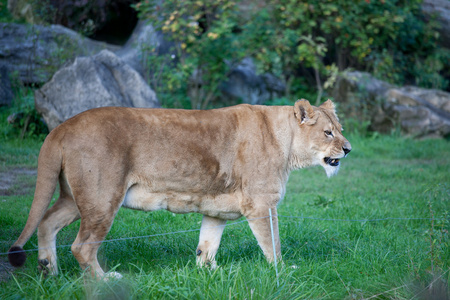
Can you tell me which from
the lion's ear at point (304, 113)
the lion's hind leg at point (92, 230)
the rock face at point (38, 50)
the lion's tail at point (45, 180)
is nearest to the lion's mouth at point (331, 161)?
the lion's ear at point (304, 113)

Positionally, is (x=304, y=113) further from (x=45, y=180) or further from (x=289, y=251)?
(x=45, y=180)

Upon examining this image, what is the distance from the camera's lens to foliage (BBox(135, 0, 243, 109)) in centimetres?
1148

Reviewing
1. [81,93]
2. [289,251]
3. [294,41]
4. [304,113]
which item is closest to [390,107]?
[294,41]

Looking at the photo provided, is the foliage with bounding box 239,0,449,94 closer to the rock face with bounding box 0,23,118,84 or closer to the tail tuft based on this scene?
the rock face with bounding box 0,23,118,84

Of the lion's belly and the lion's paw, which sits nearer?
the lion's paw

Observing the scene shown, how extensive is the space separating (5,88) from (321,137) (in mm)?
7742

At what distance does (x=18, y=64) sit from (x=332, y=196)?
739cm

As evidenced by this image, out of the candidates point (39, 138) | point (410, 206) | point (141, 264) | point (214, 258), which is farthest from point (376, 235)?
point (39, 138)

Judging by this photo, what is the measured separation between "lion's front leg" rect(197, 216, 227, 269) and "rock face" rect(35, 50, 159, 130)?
4.84 m

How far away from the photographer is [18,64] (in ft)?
36.8

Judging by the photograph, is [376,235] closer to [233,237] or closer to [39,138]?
[233,237]

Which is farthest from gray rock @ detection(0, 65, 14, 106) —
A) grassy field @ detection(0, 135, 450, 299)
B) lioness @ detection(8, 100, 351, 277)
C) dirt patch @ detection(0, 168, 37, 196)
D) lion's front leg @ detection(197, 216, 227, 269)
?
lion's front leg @ detection(197, 216, 227, 269)

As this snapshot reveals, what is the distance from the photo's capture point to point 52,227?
454 cm

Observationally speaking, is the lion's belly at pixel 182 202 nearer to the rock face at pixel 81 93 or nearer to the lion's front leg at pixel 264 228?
the lion's front leg at pixel 264 228
